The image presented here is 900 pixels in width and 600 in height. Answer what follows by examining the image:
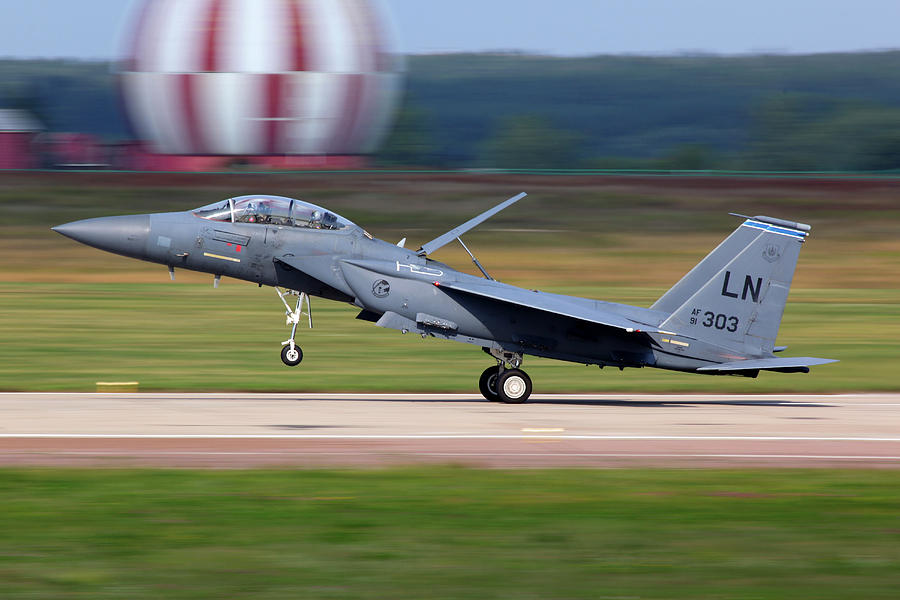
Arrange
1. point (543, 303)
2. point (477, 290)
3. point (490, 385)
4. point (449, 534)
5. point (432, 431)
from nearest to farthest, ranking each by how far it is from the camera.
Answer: point (449, 534)
point (432, 431)
point (477, 290)
point (543, 303)
point (490, 385)

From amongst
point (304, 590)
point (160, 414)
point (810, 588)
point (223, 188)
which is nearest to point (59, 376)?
point (160, 414)

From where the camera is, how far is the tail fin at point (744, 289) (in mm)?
18297

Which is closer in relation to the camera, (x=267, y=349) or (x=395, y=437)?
(x=395, y=437)

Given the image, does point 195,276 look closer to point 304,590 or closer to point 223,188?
point 223,188

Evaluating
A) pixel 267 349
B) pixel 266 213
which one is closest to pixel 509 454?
pixel 266 213

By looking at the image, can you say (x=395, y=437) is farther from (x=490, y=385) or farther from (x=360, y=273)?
(x=490, y=385)

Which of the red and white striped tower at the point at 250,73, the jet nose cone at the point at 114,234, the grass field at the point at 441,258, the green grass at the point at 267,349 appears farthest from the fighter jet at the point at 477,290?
the red and white striped tower at the point at 250,73

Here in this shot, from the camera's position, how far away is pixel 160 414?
16547mm

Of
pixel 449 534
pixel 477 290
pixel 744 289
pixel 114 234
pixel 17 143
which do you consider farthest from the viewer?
pixel 17 143

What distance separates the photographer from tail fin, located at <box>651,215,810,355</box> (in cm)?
1830

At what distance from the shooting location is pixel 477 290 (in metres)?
17.9

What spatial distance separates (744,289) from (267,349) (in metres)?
12.3

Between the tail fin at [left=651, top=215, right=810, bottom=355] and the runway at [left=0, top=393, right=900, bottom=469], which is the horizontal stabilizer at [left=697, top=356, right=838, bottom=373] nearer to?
the tail fin at [left=651, top=215, right=810, bottom=355]

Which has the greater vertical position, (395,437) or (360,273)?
(360,273)
